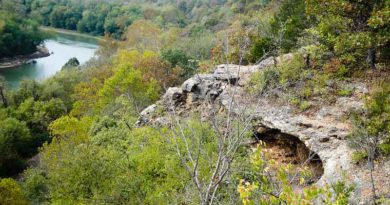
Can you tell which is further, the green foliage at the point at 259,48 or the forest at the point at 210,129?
the green foliage at the point at 259,48

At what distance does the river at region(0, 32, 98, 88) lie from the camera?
65312 mm

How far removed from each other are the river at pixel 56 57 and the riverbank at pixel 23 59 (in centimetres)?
121

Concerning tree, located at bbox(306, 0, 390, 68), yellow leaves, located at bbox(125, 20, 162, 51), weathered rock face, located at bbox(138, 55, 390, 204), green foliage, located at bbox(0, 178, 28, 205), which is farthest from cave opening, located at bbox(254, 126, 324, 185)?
yellow leaves, located at bbox(125, 20, 162, 51)

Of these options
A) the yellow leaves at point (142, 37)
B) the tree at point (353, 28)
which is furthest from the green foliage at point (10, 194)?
the yellow leaves at point (142, 37)

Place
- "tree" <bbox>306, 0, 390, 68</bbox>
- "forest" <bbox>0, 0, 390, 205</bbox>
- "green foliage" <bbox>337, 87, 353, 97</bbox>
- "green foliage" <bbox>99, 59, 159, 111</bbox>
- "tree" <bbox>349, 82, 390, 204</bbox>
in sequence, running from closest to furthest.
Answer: "forest" <bbox>0, 0, 390, 205</bbox> → "tree" <bbox>349, 82, 390, 204</bbox> → "tree" <bbox>306, 0, 390, 68</bbox> → "green foliage" <bbox>337, 87, 353, 97</bbox> → "green foliage" <bbox>99, 59, 159, 111</bbox>

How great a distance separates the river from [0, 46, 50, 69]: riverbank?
1.21 metres

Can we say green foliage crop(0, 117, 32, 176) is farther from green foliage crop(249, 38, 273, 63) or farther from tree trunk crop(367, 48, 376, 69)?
tree trunk crop(367, 48, 376, 69)

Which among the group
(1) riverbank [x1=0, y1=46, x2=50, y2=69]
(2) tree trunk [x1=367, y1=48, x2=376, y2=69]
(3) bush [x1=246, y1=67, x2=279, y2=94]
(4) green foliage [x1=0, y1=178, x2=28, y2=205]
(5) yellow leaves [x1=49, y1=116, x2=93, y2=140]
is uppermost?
(2) tree trunk [x1=367, y1=48, x2=376, y2=69]

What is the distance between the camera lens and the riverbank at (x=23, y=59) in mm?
72950

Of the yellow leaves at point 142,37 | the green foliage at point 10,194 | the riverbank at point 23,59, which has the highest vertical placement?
the yellow leaves at point 142,37

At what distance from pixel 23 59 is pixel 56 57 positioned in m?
5.83

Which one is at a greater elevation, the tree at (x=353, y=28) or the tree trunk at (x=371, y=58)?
the tree at (x=353, y=28)

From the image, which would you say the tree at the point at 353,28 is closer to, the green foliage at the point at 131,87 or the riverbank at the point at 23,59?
the green foliage at the point at 131,87

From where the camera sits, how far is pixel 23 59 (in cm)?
7719
